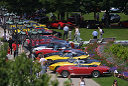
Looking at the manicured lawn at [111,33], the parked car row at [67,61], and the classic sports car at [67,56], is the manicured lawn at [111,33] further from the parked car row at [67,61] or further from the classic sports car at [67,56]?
the classic sports car at [67,56]

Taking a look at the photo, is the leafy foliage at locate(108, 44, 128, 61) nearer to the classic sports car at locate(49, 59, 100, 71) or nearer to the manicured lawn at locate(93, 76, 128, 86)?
the classic sports car at locate(49, 59, 100, 71)

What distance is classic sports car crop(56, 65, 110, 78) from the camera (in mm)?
23847

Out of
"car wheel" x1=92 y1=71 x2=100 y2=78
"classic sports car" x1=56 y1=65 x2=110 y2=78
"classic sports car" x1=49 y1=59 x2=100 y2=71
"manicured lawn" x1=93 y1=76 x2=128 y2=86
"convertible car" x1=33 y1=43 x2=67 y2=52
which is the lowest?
"manicured lawn" x1=93 y1=76 x2=128 y2=86

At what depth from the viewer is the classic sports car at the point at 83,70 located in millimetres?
23847

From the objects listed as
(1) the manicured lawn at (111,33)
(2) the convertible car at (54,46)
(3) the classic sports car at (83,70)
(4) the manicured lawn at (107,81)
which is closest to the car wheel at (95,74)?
(3) the classic sports car at (83,70)

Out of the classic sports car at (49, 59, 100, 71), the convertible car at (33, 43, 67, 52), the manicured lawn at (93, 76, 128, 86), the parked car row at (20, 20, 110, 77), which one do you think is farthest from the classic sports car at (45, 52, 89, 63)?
the manicured lawn at (93, 76, 128, 86)

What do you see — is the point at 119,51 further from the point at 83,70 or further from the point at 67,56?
the point at 83,70

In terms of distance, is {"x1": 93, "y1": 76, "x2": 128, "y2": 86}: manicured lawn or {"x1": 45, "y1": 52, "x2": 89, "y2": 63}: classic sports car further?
{"x1": 45, "y1": 52, "x2": 89, "y2": 63}: classic sports car

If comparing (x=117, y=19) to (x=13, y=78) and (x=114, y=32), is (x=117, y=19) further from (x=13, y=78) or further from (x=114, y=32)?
(x=13, y=78)

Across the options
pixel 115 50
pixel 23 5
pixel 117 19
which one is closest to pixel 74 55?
pixel 115 50

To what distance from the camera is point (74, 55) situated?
27.4m

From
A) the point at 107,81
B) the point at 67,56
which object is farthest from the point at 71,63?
the point at 107,81

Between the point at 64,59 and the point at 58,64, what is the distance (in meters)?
1.23

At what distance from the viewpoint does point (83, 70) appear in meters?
24.0
